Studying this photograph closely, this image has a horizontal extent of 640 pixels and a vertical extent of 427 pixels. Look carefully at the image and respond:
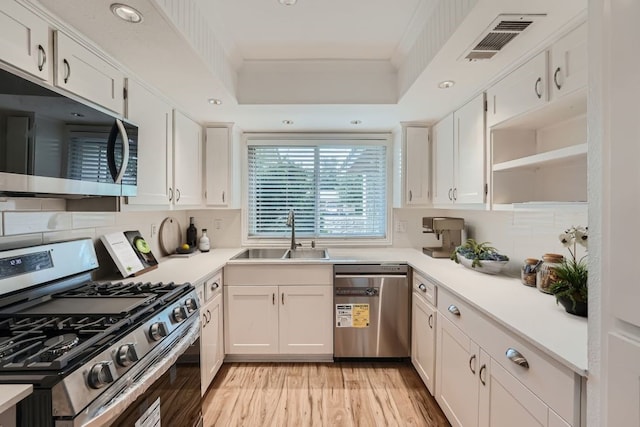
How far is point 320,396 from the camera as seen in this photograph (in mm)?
2184

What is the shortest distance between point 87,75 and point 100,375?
1.30 m

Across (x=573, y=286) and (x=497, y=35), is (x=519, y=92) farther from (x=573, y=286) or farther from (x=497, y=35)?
(x=573, y=286)

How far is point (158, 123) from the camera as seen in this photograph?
6.73 ft

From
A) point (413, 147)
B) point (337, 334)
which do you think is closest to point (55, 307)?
point (337, 334)

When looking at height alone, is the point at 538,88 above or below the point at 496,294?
above

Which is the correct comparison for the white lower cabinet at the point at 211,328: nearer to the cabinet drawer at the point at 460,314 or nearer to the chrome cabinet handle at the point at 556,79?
the cabinet drawer at the point at 460,314

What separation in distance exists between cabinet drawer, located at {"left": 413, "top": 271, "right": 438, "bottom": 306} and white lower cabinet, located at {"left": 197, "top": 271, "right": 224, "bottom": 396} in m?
1.58

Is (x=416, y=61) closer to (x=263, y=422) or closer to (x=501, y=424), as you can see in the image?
(x=501, y=424)

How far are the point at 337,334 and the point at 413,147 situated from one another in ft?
6.16

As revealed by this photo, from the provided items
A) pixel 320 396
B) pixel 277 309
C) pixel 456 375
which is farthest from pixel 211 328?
pixel 456 375

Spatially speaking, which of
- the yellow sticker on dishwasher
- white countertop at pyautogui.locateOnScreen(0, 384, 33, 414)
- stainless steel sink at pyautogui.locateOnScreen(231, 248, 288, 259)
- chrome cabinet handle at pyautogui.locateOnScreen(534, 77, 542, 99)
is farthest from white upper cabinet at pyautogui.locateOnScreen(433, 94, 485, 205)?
white countertop at pyautogui.locateOnScreen(0, 384, 33, 414)

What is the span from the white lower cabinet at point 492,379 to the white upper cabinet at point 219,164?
7.03 ft

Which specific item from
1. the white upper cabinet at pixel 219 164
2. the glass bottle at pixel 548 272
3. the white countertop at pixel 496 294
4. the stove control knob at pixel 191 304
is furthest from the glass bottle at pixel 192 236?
the glass bottle at pixel 548 272

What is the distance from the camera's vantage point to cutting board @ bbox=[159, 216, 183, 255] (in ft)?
8.83
